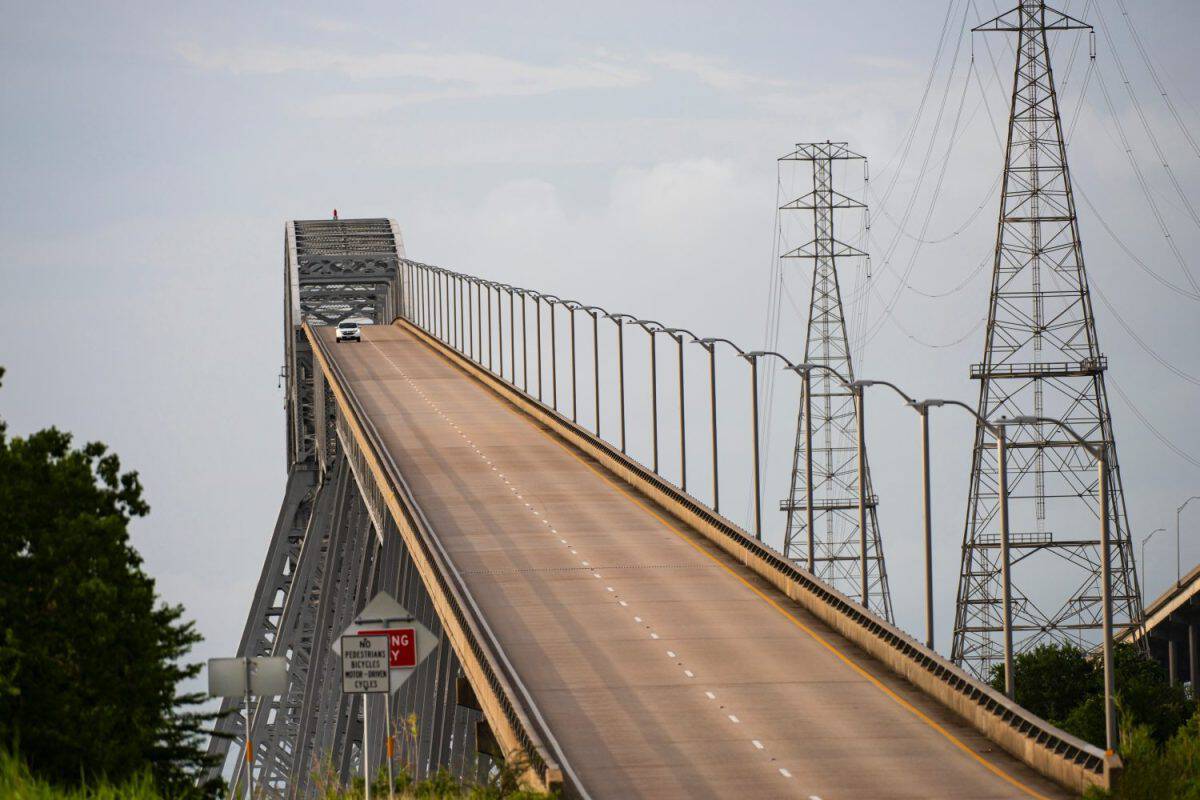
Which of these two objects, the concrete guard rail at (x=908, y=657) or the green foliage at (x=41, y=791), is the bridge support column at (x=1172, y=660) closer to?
the concrete guard rail at (x=908, y=657)

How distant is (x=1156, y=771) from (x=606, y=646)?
13055 millimetres

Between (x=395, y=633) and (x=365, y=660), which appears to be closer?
(x=365, y=660)

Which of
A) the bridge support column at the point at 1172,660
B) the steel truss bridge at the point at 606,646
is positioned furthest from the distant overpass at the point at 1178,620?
the steel truss bridge at the point at 606,646

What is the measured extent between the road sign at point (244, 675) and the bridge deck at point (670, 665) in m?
6.04

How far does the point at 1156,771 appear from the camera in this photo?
28.1 metres

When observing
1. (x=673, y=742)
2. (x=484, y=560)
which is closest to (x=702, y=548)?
(x=484, y=560)

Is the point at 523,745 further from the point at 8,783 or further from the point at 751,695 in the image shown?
the point at 8,783

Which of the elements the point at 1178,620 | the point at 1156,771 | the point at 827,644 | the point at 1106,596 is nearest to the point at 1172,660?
the point at 1178,620

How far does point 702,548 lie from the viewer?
50.2 meters

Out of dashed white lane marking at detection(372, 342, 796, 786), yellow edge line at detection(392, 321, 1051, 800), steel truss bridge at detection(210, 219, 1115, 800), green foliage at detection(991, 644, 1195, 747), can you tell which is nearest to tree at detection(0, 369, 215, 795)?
steel truss bridge at detection(210, 219, 1115, 800)

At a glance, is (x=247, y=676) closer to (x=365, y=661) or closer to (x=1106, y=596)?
(x=365, y=661)

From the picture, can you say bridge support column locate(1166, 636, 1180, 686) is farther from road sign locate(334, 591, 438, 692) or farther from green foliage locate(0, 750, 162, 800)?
green foliage locate(0, 750, 162, 800)

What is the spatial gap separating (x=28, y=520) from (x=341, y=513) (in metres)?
60.6

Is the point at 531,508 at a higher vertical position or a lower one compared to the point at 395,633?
higher
